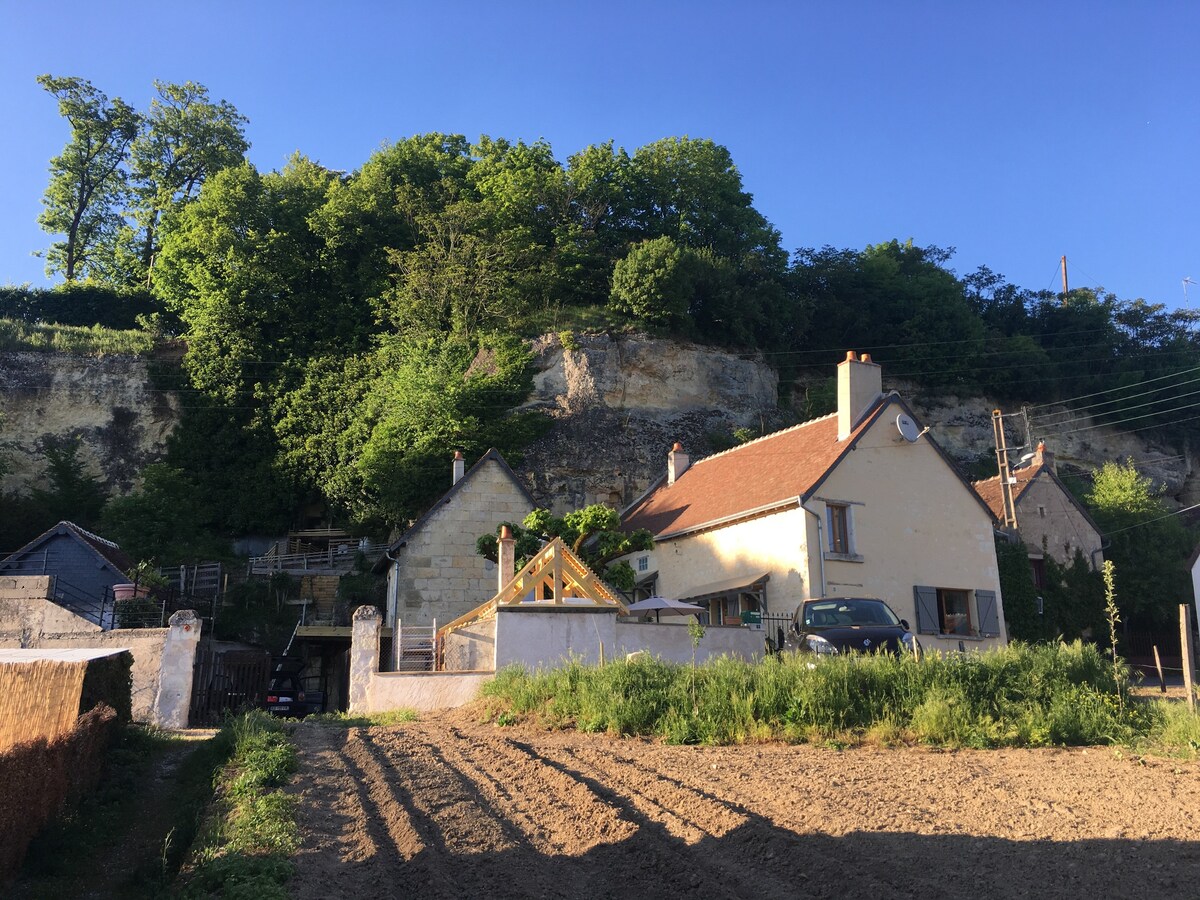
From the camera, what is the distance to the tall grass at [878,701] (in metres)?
11.3

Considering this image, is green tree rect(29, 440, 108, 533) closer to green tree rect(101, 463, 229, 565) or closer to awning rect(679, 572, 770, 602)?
green tree rect(101, 463, 229, 565)

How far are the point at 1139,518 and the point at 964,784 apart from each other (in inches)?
1169

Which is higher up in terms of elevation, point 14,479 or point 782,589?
point 14,479

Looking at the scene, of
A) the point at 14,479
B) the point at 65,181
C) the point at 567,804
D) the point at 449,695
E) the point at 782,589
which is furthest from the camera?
the point at 65,181

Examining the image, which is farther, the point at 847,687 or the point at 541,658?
the point at 541,658

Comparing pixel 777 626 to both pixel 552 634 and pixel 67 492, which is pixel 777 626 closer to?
pixel 552 634

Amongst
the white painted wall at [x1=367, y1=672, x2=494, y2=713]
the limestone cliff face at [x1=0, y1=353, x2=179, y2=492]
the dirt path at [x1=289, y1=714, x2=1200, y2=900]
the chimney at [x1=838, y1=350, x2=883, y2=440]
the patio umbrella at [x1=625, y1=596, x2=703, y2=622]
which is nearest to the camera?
the dirt path at [x1=289, y1=714, x2=1200, y2=900]

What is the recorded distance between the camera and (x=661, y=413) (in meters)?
36.2

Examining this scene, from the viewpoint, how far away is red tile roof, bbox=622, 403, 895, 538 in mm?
23109

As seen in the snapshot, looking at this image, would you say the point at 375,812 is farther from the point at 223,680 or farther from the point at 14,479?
the point at 14,479

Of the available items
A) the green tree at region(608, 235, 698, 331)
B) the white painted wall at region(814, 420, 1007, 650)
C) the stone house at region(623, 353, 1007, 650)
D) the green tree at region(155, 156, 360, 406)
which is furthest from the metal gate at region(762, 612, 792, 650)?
the green tree at region(155, 156, 360, 406)

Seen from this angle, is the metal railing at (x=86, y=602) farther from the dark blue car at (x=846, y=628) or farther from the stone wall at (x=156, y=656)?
the dark blue car at (x=846, y=628)

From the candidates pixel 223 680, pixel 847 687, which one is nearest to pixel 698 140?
pixel 223 680

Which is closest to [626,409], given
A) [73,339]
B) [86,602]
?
[86,602]
